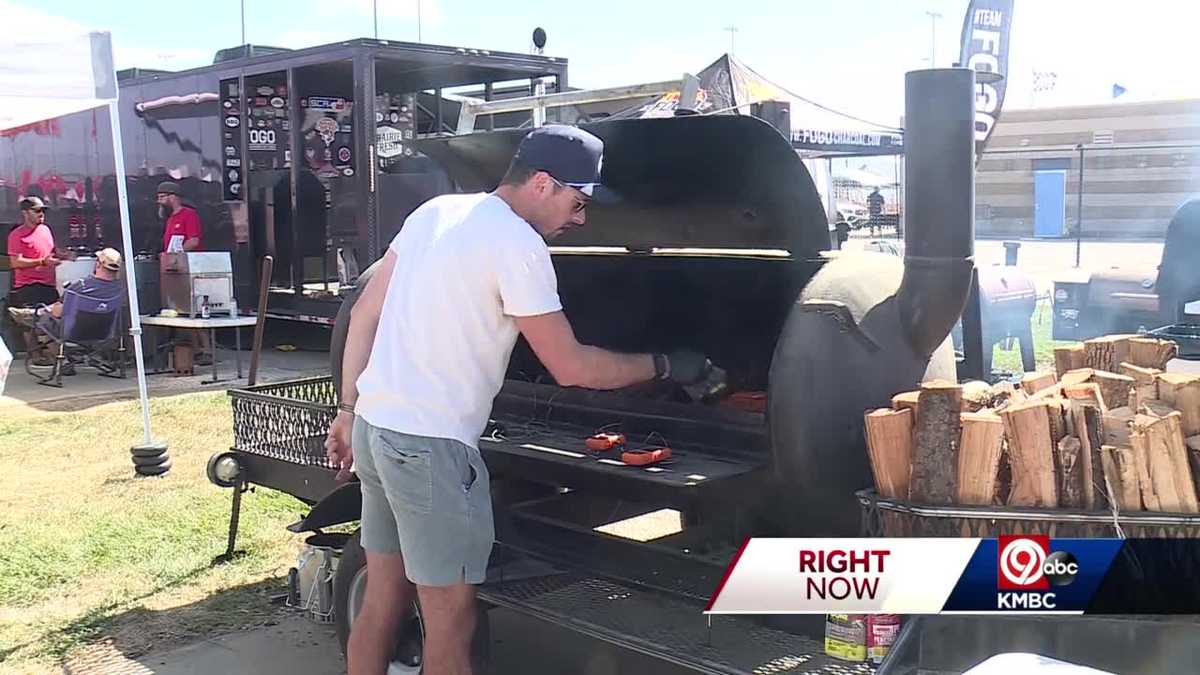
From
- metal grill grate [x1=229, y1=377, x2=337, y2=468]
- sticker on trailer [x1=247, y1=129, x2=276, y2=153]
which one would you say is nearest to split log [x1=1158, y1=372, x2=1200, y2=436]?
metal grill grate [x1=229, y1=377, x2=337, y2=468]

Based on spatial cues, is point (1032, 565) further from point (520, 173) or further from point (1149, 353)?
point (520, 173)

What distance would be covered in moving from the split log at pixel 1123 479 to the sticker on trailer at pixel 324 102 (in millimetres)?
9826

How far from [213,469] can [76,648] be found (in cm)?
85

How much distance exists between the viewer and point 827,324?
2.90 meters

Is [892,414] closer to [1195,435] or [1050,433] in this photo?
[1050,433]

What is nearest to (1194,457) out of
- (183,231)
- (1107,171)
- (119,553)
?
(119,553)

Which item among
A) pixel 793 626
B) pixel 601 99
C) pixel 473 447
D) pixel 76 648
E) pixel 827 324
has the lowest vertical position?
pixel 76 648

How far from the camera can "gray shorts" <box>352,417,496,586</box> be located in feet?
9.21

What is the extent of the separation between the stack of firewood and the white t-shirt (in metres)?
0.95

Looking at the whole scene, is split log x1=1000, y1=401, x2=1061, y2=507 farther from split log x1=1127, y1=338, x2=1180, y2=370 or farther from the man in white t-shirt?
the man in white t-shirt

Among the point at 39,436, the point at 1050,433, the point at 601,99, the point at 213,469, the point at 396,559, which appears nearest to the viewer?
the point at 1050,433

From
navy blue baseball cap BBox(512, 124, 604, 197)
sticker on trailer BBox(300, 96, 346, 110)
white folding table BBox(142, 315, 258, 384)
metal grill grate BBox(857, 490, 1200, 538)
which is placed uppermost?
sticker on trailer BBox(300, 96, 346, 110)

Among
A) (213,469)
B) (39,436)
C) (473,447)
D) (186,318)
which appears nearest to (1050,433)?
(473,447)
